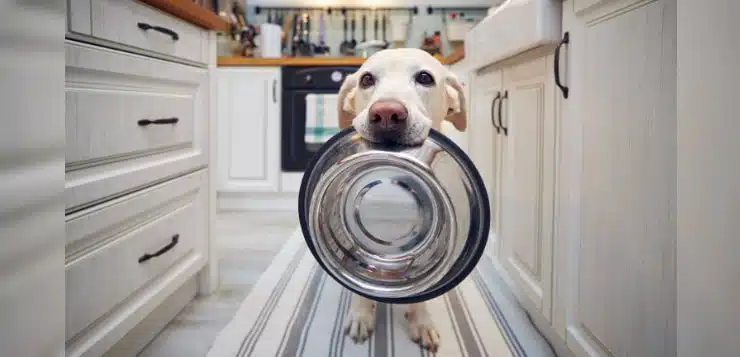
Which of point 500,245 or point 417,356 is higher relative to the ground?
point 500,245

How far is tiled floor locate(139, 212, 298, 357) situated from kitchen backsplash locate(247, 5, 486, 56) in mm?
1482

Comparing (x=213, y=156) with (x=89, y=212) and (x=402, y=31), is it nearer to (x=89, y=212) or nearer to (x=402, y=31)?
(x=89, y=212)

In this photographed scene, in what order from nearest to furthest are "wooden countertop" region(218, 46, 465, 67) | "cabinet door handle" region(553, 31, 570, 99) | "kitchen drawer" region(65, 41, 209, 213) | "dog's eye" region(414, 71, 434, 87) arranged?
"kitchen drawer" region(65, 41, 209, 213), "cabinet door handle" region(553, 31, 570, 99), "dog's eye" region(414, 71, 434, 87), "wooden countertop" region(218, 46, 465, 67)

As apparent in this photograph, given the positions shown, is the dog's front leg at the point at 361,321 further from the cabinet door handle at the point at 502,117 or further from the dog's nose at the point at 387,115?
the cabinet door handle at the point at 502,117

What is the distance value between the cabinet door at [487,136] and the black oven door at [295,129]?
4.69 ft

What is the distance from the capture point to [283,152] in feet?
12.6

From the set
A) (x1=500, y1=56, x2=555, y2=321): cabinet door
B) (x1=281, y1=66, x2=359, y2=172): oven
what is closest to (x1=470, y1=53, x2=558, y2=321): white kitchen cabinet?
(x1=500, y1=56, x2=555, y2=321): cabinet door

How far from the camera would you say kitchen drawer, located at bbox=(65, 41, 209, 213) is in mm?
1106

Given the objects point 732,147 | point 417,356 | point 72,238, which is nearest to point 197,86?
point 72,238

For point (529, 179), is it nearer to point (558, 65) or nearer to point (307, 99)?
point (558, 65)

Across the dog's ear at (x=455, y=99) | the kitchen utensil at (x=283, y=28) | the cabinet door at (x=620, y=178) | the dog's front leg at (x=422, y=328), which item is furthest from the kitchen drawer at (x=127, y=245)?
the kitchen utensil at (x=283, y=28)

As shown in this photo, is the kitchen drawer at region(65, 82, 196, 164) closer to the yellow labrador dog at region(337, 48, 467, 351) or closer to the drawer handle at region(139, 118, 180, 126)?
the drawer handle at region(139, 118, 180, 126)

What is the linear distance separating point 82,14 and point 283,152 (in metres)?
2.73

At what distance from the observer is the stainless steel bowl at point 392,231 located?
129cm
